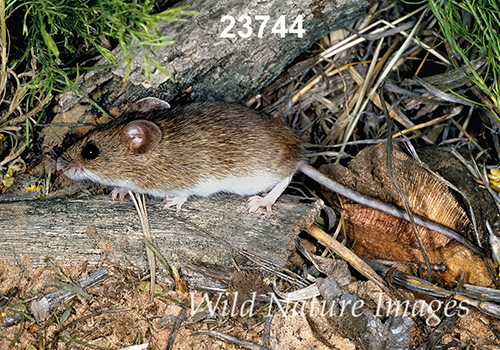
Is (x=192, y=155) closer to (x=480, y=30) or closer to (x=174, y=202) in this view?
(x=174, y=202)

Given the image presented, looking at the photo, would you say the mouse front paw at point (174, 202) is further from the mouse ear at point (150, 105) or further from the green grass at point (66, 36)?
the green grass at point (66, 36)

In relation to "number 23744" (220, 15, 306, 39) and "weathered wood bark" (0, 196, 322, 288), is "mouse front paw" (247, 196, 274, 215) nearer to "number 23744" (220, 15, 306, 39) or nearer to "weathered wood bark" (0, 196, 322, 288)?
"weathered wood bark" (0, 196, 322, 288)

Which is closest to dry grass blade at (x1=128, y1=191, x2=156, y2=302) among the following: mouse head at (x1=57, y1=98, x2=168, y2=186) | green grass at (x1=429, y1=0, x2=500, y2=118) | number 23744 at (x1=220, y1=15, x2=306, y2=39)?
mouse head at (x1=57, y1=98, x2=168, y2=186)

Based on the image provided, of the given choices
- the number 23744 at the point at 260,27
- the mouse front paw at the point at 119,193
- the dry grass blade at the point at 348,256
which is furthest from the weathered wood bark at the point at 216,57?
the dry grass blade at the point at 348,256

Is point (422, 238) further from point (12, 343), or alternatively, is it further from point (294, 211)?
point (12, 343)

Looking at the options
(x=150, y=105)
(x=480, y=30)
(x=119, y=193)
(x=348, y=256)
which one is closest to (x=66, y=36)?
(x=150, y=105)
